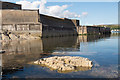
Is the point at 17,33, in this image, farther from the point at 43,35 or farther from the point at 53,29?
the point at 53,29

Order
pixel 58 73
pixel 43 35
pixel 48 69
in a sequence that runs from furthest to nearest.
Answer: pixel 43 35 < pixel 48 69 < pixel 58 73

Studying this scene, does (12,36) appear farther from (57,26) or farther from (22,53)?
(57,26)

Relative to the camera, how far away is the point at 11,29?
4006 centimetres

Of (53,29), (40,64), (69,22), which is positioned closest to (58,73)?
(40,64)

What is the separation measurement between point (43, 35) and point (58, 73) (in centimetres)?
3508

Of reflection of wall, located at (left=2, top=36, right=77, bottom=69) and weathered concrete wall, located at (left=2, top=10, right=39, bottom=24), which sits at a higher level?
weathered concrete wall, located at (left=2, top=10, right=39, bottom=24)

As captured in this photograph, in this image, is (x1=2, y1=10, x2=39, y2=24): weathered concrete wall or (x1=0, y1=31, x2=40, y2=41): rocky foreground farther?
(x1=2, y1=10, x2=39, y2=24): weathered concrete wall

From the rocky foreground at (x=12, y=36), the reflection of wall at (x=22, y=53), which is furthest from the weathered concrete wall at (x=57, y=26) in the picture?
the reflection of wall at (x=22, y=53)

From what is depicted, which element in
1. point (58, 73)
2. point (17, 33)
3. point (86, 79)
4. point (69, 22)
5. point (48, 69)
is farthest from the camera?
point (69, 22)

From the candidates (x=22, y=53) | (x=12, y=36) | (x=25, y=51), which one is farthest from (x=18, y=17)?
(x=22, y=53)

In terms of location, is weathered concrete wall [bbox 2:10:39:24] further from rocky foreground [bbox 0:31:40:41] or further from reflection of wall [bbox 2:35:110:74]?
reflection of wall [bbox 2:35:110:74]

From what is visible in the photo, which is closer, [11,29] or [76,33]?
[11,29]

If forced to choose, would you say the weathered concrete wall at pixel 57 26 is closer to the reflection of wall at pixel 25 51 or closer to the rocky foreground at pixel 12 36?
the rocky foreground at pixel 12 36

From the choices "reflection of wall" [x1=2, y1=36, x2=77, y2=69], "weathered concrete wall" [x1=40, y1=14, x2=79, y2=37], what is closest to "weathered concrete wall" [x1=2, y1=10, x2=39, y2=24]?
"weathered concrete wall" [x1=40, y1=14, x2=79, y2=37]
